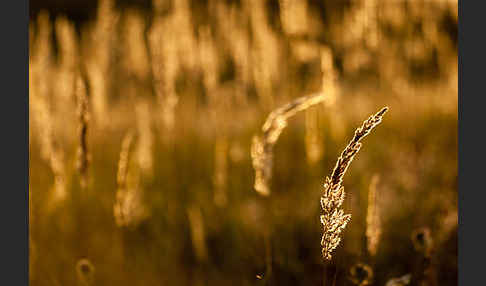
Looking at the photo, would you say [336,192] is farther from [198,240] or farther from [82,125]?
[198,240]

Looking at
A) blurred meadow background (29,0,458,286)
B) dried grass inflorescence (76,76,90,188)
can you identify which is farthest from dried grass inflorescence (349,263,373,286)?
dried grass inflorescence (76,76,90,188)

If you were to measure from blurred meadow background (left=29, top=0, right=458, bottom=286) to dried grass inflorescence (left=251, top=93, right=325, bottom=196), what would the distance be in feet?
0.63

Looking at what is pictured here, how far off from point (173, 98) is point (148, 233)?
0.60 meters

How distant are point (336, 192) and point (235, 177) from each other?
160 centimetres

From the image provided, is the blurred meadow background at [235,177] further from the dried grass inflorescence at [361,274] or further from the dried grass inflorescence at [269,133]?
the dried grass inflorescence at [269,133]

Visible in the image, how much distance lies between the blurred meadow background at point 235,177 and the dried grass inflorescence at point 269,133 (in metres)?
0.19

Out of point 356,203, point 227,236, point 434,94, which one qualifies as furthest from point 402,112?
point 227,236

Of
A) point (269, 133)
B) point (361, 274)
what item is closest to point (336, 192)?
point (269, 133)

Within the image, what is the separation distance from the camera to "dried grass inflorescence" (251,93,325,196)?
83cm

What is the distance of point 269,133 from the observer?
90 cm

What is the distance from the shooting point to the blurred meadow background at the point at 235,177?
1355mm

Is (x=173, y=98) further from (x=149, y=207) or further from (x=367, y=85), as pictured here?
(x=367, y=85)

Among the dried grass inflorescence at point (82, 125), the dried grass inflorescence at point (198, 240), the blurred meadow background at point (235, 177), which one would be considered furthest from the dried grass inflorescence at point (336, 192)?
the dried grass inflorescence at point (198, 240)

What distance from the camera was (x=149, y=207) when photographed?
2033 millimetres
